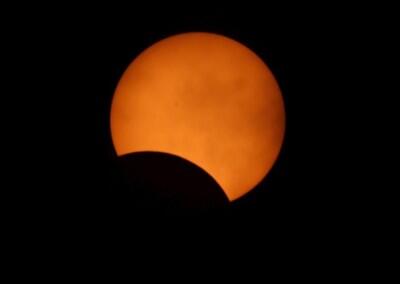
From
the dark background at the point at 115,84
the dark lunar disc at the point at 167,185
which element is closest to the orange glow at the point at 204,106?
the dark lunar disc at the point at 167,185

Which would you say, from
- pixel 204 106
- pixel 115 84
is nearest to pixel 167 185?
pixel 204 106

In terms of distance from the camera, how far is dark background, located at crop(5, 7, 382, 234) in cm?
212

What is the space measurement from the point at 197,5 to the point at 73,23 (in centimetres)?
63

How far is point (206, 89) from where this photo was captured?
164 cm

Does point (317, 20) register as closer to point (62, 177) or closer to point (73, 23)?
point (73, 23)

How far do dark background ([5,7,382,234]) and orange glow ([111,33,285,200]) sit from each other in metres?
0.39

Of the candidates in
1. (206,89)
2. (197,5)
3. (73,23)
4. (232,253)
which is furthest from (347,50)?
(73,23)

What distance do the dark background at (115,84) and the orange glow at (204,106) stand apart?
1.29ft

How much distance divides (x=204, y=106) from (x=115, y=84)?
2.08ft

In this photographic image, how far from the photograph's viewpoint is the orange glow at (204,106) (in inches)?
64.8

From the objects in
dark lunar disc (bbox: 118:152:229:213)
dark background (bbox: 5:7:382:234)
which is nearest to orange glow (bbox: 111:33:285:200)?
dark lunar disc (bbox: 118:152:229:213)

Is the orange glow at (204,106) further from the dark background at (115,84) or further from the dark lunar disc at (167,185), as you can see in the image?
the dark background at (115,84)

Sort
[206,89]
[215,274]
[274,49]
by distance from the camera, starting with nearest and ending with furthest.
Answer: [206,89] < [215,274] < [274,49]

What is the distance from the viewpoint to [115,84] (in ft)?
6.88
